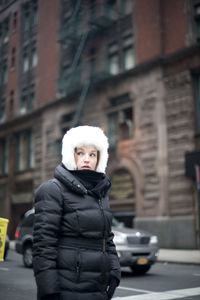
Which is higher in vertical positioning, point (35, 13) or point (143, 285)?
point (35, 13)

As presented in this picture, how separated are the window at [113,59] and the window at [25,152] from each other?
420 inches

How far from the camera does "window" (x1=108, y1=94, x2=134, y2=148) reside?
24328mm

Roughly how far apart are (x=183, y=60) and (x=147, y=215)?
27.3 ft

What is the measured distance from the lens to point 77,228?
10.1 ft

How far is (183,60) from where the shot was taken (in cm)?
2159

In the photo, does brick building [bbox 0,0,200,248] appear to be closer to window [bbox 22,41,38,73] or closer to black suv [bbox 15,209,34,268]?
window [bbox 22,41,38,73]

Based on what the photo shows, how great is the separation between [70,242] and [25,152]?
31410 mm

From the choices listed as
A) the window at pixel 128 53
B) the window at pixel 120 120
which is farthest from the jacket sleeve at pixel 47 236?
the window at pixel 128 53

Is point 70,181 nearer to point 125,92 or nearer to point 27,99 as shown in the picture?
point 125,92

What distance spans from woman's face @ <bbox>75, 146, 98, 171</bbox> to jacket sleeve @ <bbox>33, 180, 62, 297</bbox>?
0.89ft

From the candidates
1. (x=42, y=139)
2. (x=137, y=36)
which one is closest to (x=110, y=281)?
(x=137, y=36)

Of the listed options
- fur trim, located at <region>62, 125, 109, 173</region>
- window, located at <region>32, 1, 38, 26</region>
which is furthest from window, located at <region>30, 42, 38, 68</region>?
fur trim, located at <region>62, 125, 109, 173</region>

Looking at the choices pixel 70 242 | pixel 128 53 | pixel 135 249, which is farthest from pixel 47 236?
pixel 128 53

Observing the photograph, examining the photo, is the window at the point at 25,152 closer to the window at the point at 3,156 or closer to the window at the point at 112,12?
the window at the point at 3,156
